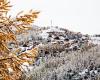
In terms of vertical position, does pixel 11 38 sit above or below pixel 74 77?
above

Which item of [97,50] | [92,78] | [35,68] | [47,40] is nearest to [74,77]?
[92,78]

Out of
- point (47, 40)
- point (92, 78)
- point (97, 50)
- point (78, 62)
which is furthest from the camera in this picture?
point (47, 40)

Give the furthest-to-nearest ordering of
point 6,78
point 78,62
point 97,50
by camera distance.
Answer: point 97,50 < point 78,62 < point 6,78

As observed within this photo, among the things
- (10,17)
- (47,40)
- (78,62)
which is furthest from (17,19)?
(47,40)

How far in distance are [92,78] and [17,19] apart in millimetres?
5773

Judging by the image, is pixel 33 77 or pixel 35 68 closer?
pixel 33 77

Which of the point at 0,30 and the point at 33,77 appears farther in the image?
the point at 33,77

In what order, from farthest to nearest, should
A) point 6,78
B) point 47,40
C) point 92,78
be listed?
point 47,40 < point 92,78 < point 6,78

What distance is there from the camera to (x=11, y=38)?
740cm

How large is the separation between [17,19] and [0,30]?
42cm

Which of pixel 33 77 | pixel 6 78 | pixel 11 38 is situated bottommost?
pixel 33 77

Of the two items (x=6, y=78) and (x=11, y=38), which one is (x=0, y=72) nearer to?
(x=6, y=78)

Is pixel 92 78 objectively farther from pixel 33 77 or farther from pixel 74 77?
pixel 33 77

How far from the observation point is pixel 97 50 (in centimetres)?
1612
